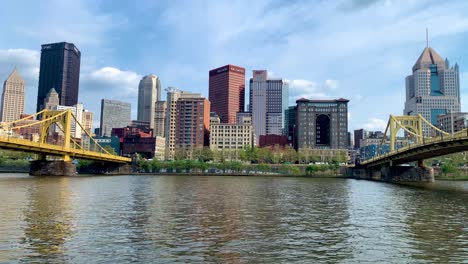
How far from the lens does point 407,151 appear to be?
91.8 m

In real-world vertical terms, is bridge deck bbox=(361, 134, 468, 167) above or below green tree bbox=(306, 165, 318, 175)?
above

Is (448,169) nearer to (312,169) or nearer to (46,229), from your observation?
(312,169)

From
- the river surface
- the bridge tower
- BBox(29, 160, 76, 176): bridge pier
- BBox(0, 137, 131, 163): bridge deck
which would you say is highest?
the bridge tower

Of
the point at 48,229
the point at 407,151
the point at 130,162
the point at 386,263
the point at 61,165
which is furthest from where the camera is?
the point at 130,162

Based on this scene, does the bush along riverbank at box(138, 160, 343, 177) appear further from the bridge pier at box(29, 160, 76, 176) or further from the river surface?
the river surface

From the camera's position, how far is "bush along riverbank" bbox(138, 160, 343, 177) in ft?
577

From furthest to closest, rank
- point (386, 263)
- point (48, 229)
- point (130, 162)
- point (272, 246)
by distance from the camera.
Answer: point (130, 162)
point (48, 229)
point (272, 246)
point (386, 263)

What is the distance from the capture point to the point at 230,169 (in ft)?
592

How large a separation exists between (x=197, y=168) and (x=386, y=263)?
6446 inches

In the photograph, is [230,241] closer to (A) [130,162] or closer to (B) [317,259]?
(B) [317,259]

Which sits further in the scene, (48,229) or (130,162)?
(130,162)

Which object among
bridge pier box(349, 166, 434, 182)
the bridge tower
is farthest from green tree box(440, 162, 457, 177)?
the bridge tower

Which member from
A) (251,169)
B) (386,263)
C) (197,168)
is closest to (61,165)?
(197,168)

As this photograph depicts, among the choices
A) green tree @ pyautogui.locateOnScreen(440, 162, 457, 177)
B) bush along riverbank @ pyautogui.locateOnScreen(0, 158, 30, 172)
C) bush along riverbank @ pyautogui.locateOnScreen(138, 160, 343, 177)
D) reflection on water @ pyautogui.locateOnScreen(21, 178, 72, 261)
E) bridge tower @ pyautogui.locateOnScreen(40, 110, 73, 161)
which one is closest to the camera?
reflection on water @ pyautogui.locateOnScreen(21, 178, 72, 261)
